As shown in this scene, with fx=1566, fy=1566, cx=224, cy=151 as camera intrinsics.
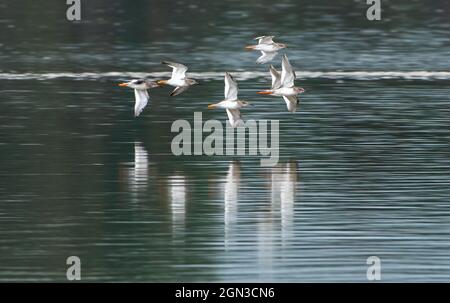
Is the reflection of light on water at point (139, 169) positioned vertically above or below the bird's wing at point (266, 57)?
below

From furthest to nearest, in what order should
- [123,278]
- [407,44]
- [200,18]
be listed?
[200,18], [407,44], [123,278]

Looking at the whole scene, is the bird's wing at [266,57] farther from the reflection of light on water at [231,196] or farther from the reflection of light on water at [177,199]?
the reflection of light on water at [177,199]

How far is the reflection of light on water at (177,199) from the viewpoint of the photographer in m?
31.0

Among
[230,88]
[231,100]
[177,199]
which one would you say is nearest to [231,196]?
[177,199]

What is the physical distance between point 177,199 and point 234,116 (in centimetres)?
866

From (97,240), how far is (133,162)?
885 centimetres

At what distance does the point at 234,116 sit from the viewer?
4156 centimetres

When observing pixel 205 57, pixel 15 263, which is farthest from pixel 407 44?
pixel 15 263

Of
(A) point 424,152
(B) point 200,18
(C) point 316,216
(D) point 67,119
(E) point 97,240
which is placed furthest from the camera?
(B) point 200,18

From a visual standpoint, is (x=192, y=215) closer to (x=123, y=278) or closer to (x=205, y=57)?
(x=123, y=278)

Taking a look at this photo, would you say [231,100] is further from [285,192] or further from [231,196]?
[231,196]

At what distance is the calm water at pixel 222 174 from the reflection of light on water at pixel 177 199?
0.07 meters

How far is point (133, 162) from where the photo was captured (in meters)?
37.9

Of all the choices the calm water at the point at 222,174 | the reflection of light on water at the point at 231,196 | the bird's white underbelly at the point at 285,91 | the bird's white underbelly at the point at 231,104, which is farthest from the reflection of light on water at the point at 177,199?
the bird's white underbelly at the point at 285,91
